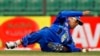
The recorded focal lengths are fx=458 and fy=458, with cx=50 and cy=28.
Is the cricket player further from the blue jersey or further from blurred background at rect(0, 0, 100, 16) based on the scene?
blurred background at rect(0, 0, 100, 16)

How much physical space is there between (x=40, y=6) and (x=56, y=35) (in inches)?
180

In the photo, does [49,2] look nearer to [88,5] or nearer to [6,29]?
[88,5]

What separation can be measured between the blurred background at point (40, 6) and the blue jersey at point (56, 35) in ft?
13.8

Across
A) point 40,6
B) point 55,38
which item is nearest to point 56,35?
point 55,38

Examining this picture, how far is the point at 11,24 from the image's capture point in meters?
10.1

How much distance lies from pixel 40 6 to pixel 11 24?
1.62 metres

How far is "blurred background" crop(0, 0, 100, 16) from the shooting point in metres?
11.4

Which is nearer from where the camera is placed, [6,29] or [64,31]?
[64,31]

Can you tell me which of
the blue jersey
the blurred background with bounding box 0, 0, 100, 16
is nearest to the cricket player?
the blue jersey

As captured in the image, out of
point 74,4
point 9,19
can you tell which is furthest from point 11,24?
point 74,4

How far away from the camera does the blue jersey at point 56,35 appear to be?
689 cm

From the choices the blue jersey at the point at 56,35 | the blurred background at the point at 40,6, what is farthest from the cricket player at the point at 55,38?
the blurred background at the point at 40,6

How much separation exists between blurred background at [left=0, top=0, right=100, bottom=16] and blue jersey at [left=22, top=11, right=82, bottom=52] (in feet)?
13.8

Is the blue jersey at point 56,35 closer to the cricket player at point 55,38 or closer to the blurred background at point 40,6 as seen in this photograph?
the cricket player at point 55,38
